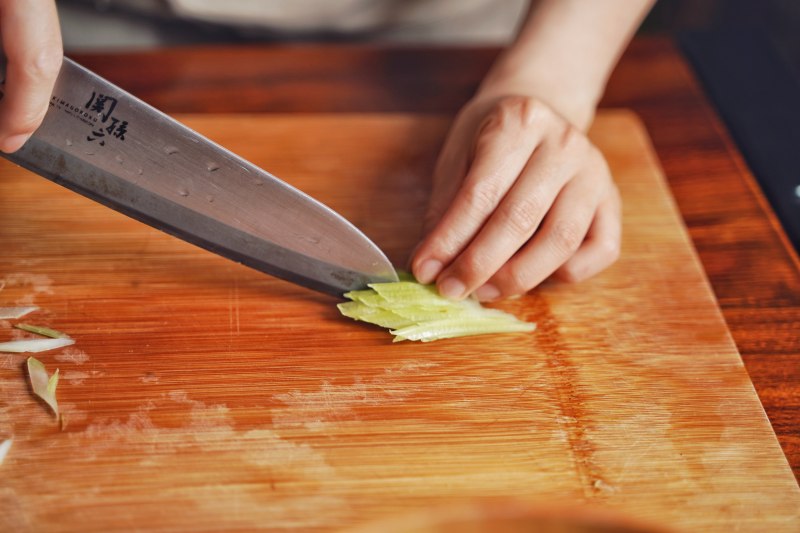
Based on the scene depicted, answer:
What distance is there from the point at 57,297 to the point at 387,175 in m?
0.68

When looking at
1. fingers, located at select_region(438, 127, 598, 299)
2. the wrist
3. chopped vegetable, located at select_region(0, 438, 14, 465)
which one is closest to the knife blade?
fingers, located at select_region(438, 127, 598, 299)

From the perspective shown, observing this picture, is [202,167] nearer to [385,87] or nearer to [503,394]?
[503,394]

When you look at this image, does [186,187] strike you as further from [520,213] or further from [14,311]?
[520,213]

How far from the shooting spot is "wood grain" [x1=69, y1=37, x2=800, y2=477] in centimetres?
155

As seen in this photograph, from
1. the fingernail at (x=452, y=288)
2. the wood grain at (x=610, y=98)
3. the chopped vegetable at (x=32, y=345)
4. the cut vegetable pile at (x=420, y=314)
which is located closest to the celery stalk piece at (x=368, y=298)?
the cut vegetable pile at (x=420, y=314)

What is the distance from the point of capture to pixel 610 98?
196 cm

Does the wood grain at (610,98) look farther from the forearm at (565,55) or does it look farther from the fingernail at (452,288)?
the fingernail at (452,288)

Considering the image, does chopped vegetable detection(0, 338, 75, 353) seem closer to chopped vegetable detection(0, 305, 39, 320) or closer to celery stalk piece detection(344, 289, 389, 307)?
chopped vegetable detection(0, 305, 39, 320)

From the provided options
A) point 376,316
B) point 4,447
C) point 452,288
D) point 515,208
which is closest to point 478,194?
point 515,208

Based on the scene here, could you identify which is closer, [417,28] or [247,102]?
[247,102]

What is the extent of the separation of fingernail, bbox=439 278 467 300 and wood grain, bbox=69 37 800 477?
0.49 metres

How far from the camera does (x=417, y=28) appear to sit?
2.16 m

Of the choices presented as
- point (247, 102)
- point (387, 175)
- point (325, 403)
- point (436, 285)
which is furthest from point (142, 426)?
point (247, 102)

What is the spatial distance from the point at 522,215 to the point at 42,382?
81 centimetres
